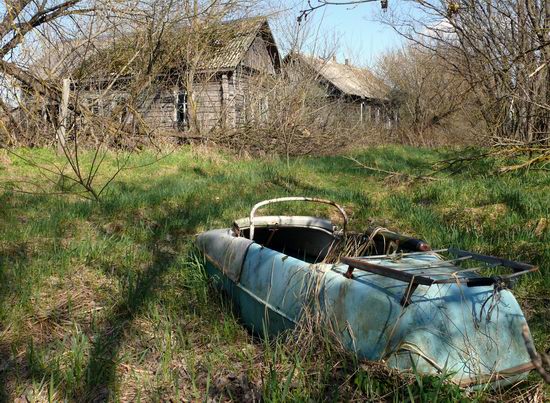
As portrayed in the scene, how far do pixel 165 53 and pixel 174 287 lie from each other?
455 inches

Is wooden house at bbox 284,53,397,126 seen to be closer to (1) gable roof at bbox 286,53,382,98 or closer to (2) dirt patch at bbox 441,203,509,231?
(1) gable roof at bbox 286,53,382,98

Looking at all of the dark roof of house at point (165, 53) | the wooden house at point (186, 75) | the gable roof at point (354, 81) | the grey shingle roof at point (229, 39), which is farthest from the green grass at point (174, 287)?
the gable roof at point (354, 81)

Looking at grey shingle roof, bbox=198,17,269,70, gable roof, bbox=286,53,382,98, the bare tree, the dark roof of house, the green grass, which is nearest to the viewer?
the green grass

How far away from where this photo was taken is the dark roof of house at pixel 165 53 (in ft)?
42.1

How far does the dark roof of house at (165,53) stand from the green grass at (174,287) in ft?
16.2

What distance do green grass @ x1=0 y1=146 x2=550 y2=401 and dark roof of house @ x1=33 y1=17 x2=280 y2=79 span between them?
4923 mm

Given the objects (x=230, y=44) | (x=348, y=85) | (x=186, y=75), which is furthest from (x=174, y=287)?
(x=348, y=85)

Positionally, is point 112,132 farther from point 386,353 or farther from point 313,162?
point 386,353

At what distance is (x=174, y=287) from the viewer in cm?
463

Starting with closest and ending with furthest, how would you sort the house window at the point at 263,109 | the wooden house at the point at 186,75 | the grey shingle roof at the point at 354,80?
1. the wooden house at the point at 186,75
2. the house window at the point at 263,109
3. the grey shingle roof at the point at 354,80

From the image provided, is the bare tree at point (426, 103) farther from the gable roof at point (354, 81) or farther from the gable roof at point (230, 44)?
the gable roof at point (230, 44)

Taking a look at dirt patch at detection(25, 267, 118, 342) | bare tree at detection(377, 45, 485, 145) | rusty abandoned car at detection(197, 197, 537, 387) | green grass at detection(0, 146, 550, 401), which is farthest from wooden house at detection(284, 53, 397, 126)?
rusty abandoned car at detection(197, 197, 537, 387)

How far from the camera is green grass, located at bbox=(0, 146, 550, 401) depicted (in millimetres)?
3010

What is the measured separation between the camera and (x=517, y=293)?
4211 mm
